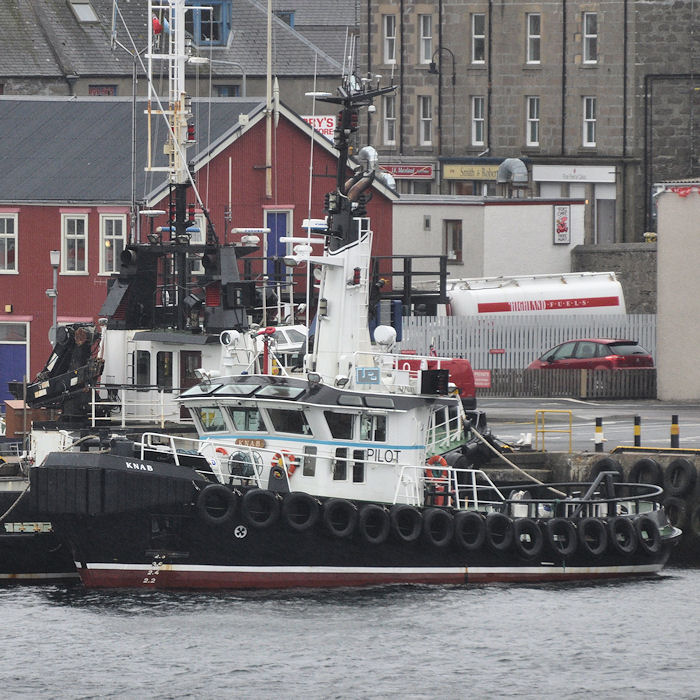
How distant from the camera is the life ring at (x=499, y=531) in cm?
3027

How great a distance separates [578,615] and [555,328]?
967 inches

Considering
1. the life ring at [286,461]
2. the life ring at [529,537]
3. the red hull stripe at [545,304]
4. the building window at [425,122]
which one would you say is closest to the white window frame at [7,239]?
the red hull stripe at [545,304]

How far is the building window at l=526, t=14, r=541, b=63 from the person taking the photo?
69625mm

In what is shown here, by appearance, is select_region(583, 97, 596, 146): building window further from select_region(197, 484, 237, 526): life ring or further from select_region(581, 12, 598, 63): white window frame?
select_region(197, 484, 237, 526): life ring

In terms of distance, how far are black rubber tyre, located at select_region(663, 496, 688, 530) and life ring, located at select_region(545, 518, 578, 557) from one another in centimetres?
336

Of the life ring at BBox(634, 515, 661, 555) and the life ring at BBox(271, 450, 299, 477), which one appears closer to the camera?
the life ring at BBox(271, 450, 299, 477)

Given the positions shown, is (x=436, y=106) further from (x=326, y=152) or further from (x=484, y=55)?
(x=326, y=152)

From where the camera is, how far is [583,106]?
6988cm

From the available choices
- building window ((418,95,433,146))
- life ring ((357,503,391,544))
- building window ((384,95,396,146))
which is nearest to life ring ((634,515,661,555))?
life ring ((357,503,391,544))

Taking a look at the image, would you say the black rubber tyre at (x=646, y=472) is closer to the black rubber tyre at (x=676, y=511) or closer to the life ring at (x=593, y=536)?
the black rubber tyre at (x=676, y=511)

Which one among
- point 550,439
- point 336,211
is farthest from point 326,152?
point 336,211

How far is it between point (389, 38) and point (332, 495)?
141ft

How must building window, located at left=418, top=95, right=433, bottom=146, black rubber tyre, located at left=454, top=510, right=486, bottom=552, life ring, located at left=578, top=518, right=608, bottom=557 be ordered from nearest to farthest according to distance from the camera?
black rubber tyre, located at left=454, top=510, right=486, bottom=552
life ring, located at left=578, top=518, right=608, bottom=557
building window, located at left=418, top=95, right=433, bottom=146

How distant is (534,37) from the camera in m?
69.7
